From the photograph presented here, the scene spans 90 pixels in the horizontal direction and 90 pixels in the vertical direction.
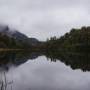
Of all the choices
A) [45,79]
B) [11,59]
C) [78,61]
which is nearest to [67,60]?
[78,61]

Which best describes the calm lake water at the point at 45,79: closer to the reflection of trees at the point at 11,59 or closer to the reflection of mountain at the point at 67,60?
the reflection of mountain at the point at 67,60

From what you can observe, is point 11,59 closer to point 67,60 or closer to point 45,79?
point 67,60

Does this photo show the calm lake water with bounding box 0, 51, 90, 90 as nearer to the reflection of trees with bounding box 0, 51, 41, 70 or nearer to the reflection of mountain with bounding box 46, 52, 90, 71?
the reflection of trees with bounding box 0, 51, 41, 70

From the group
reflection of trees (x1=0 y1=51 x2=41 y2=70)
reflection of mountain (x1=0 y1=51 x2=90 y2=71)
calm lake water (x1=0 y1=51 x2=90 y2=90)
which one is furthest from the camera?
reflection of trees (x1=0 y1=51 x2=41 y2=70)

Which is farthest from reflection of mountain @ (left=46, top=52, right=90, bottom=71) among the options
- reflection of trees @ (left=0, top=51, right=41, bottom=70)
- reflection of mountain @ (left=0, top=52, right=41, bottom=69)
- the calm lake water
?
reflection of trees @ (left=0, top=51, right=41, bottom=70)

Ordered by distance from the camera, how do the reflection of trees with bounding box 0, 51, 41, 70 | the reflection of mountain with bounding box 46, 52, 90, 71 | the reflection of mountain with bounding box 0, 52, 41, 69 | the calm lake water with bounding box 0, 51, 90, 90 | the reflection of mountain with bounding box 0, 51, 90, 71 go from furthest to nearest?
1. the reflection of mountain with bounding box 0, 52, 41, 69
2. the reflection of trees with bounding box 0, 51, 41, 70
3. the reflection of mountain with bounding box 0, 51, 90, 71
4. the reflection of mountain with bounding box 46, 52, 90, 71
5. the calm lake water with bounding box 0, 51, 90, 90

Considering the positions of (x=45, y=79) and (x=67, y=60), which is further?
(x=67, y=60)

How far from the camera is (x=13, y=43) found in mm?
151125

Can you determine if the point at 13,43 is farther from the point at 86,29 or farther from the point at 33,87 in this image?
the point at 33,87

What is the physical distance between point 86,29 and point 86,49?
1861 cm

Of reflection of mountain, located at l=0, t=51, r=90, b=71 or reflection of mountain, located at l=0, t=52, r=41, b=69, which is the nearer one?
reflection of mountain, located at l=0, t=51, r=90, b=71

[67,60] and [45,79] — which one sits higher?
[67,60]

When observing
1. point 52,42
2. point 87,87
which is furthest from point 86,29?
point 87,87

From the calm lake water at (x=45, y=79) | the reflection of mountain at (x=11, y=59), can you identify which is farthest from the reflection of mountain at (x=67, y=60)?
the calm lake water at (x=45, y=79)
